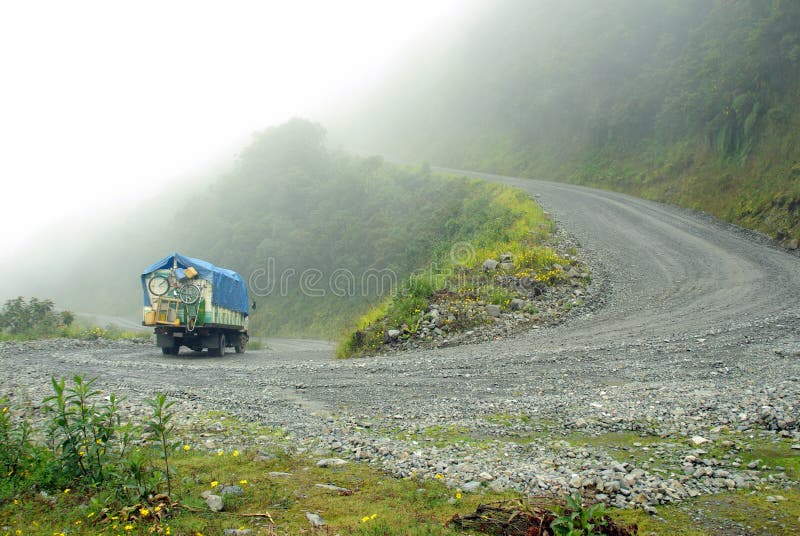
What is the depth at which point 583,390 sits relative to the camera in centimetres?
848

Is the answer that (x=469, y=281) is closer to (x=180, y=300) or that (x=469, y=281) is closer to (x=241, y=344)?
(x=180, y=300)

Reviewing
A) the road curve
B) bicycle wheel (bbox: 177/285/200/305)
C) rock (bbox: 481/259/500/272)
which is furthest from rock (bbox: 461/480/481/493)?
bicycle wheel (bbox: 177/285/200/305)

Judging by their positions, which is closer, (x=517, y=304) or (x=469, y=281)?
(x=517, y=304)

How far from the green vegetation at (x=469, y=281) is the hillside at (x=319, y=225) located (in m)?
1.22

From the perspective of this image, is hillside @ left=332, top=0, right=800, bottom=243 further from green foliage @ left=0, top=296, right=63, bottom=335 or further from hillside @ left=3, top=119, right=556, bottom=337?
green foliage @ left=0, top=296, right=63, bottom=335

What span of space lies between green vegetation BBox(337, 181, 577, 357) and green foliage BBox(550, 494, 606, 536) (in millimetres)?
10787

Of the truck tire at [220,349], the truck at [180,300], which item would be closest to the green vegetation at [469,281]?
the truck at [180,300]

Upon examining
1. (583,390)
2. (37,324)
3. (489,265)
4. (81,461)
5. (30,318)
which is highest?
(489,265)

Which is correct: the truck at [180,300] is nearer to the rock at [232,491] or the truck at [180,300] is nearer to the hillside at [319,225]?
the hillside at [319,225]

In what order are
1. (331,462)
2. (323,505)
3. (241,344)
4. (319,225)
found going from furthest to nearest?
(319,225) → (241,344) → (331,462) → (323,505)

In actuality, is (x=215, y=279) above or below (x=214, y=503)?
above

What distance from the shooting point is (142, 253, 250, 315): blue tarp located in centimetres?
1761

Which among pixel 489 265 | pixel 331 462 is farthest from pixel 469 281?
pixel 331 462

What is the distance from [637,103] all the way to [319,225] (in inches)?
861
